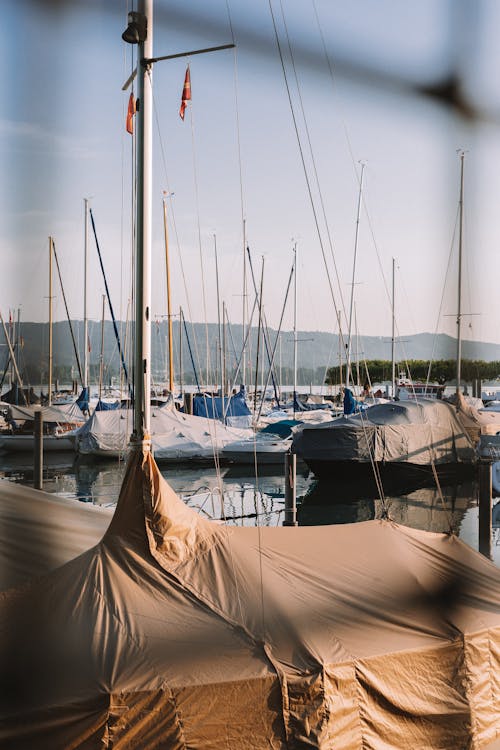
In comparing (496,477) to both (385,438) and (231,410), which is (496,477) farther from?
(231,410)

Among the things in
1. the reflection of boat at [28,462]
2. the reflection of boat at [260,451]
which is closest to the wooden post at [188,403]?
the reflection of boat at [28,462]

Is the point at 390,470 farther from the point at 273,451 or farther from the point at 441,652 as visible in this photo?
the point at 441,652

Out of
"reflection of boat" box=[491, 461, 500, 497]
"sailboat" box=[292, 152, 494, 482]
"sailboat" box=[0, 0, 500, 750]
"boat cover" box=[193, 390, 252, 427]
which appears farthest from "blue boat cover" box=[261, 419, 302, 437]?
"sailboat" box=[0, 0, 500, 750]

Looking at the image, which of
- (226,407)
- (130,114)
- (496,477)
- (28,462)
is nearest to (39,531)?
(130,114)

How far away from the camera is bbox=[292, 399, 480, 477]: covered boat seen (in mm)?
14000

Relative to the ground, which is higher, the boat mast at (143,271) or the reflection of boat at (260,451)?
the boat mast at (143,271)

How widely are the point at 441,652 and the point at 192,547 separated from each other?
114cm

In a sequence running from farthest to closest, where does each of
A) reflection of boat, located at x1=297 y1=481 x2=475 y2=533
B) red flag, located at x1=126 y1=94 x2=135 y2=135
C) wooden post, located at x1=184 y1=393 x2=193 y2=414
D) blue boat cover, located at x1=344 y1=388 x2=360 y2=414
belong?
wooden post, located at x1=184 y1=393 x2=193 y2=414 < blue boat cover, located at x1=344 y1=388 x2=360 y2=414 < reflection of boat, located at x1=297 y1=481 x2=475 y2=533 < red flag, located at x1=126 y1=94 x2=135 y2=135

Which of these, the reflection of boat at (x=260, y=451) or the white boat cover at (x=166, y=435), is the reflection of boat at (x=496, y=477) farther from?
the white boat cover at (x=166, y=435)

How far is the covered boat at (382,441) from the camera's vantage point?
45.9ft

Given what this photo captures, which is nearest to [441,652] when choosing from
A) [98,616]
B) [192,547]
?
[192,547]

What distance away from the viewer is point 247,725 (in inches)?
106

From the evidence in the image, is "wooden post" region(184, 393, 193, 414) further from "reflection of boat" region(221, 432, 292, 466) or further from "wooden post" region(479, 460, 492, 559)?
"wooden post" region(479, 460, 492, 559)

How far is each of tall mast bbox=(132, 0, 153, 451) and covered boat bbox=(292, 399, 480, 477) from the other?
11162 mm
